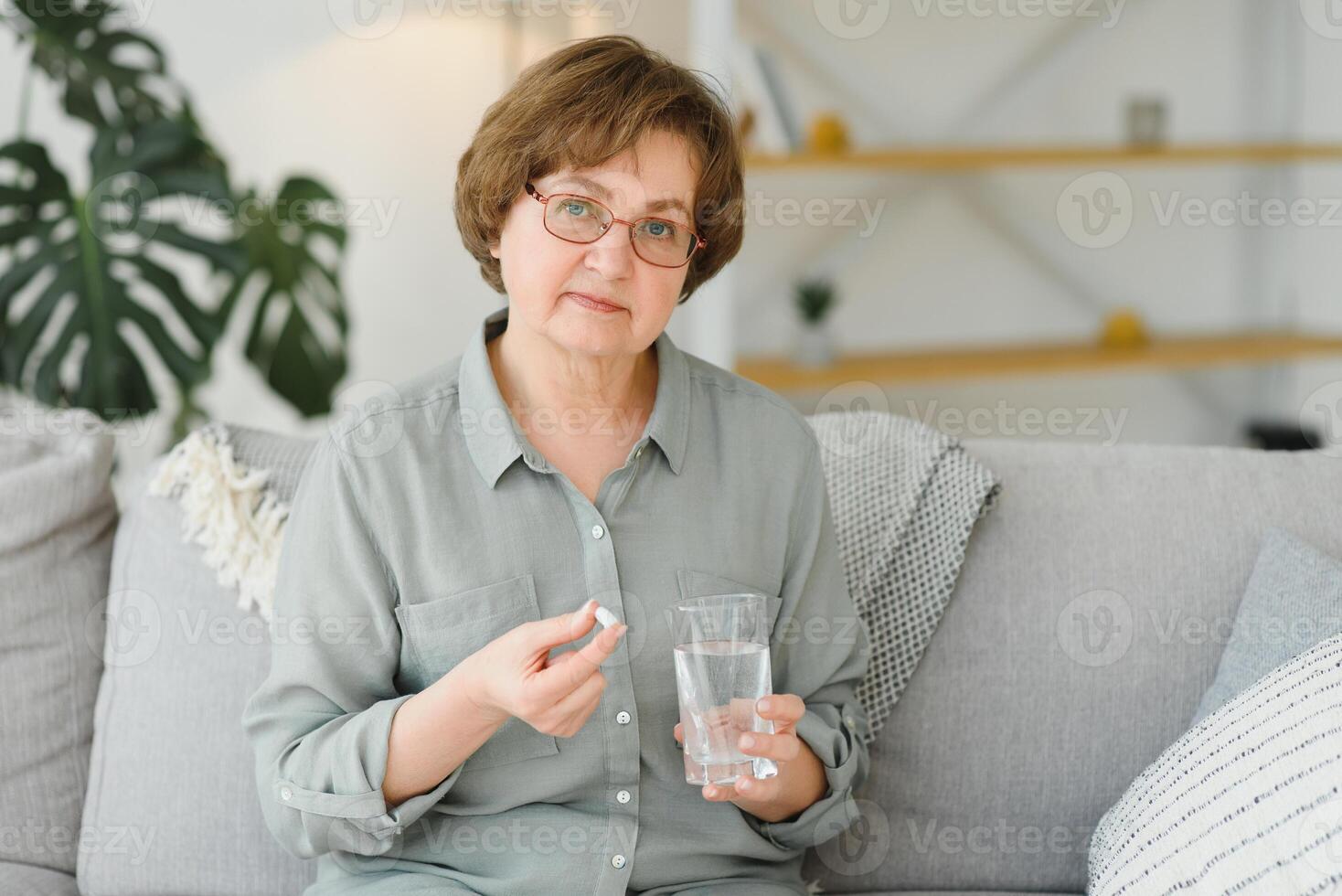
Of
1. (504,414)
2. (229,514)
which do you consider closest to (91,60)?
(229,514)

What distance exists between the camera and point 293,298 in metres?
2.95

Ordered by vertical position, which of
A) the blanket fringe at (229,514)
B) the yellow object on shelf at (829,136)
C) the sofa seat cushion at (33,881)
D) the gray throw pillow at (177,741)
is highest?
the yellow object on shelf at (829,136)

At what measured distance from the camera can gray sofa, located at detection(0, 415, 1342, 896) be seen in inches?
62.7

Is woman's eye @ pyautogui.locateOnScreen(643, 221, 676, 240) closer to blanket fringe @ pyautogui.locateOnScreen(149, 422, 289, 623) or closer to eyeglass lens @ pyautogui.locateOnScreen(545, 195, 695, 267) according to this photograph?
eyeglass lens @ pyautogui.locateOnScreen(545, 195, 695, 267)

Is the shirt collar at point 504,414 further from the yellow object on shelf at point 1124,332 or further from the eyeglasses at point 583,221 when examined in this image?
the yellow object on shelf at point 1124,332

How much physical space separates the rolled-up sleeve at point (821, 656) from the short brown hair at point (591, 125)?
A: 0.37m

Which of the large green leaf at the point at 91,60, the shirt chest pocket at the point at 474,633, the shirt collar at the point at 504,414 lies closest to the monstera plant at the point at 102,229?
the large green leaf at the point at 91,60

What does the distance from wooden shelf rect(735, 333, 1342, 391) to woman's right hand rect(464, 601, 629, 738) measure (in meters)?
2.63

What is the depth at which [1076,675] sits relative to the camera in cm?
166

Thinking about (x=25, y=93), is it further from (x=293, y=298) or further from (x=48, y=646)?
(x=48, y=646)

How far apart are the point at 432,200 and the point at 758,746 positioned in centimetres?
288

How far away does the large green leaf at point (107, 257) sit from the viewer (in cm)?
259

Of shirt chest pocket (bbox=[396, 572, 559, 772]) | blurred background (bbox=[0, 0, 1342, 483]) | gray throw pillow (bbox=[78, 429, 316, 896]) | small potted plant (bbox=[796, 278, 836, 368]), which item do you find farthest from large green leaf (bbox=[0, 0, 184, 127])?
small potted plant (bbox=[796, 278, 836, 368])

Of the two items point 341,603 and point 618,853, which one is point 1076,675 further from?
point 341,603
